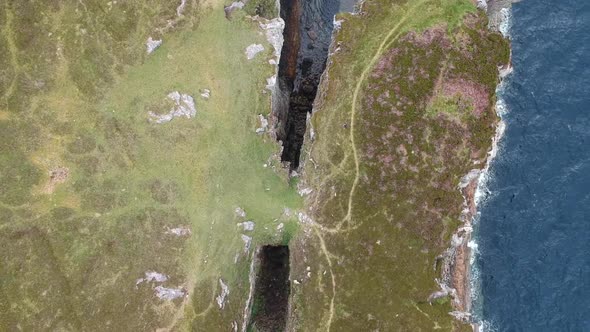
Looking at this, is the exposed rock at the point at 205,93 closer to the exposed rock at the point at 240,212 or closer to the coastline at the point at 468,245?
the exposed rock at the point at 240,212

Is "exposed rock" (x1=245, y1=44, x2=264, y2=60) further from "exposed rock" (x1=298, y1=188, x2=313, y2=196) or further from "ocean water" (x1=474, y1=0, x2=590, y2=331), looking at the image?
"ocean water" (x1=474, y1=0, x2=590, y2=331)

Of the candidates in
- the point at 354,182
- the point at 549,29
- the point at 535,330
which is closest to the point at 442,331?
the point at 535,330

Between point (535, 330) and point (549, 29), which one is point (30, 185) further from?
point (549, 29)

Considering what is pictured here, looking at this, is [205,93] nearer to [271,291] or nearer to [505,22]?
[271,291]

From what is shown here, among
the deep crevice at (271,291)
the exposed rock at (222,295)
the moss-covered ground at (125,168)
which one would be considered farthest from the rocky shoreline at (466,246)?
the exposed rock at (222,295)

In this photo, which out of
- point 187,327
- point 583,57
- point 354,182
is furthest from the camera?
point 583,57

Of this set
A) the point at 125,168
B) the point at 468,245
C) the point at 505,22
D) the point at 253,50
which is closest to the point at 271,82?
the point at 253,50
